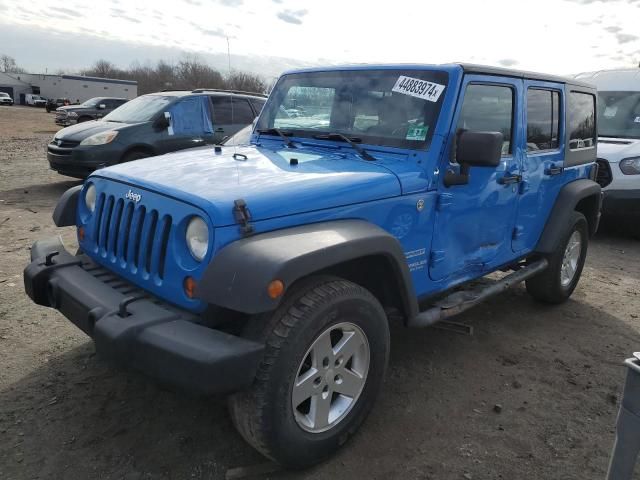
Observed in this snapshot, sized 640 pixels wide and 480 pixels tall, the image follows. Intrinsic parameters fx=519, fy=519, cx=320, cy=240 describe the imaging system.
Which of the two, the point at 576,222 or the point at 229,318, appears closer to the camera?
the point at 229,318

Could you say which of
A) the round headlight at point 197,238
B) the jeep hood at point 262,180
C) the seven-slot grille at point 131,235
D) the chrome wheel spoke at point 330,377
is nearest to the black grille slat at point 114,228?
the seven-slot grille at point 131,235

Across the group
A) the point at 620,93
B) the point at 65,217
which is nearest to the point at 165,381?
the point at 65,217

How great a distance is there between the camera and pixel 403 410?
3.09m

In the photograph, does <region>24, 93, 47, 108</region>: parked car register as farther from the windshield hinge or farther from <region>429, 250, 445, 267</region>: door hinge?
the windshield hinge

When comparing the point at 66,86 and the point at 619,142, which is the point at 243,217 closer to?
the point at 619,142

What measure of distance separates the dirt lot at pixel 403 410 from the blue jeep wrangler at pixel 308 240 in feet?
1.41

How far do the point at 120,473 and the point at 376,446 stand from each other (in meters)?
1.28

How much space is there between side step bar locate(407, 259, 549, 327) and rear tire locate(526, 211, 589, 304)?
330 mm

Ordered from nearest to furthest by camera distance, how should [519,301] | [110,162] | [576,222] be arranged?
1. [576,222]
2. [519,301]
3. [110,162]

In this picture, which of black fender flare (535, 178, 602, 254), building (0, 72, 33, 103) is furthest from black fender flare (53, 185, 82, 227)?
building (0, 72, 33, 103)

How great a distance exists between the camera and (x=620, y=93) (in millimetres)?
8523

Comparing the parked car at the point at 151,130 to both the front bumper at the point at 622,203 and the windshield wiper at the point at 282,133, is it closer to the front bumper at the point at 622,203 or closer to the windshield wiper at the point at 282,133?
the windshield wiper at the point at 282,133

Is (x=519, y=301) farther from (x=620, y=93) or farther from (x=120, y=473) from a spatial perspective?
(x=620, y=93)

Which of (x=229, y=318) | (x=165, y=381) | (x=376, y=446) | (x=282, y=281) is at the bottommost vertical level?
(x=376, y=446)
